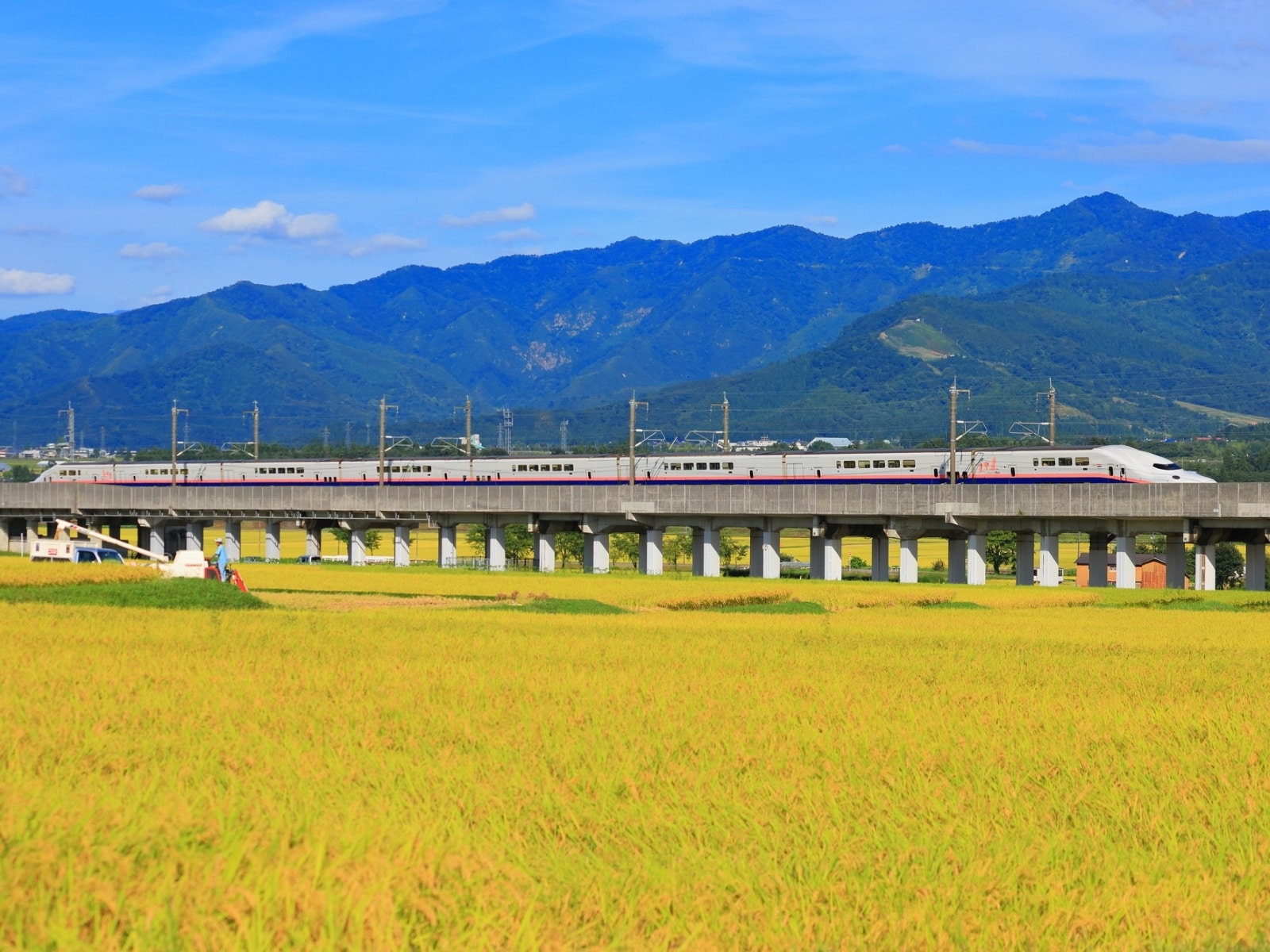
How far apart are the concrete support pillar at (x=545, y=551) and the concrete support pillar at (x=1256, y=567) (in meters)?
36.3

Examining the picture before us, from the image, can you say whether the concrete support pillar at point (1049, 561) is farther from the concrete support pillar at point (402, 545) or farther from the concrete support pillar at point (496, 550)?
the concrete support pillar at point (402, 545)

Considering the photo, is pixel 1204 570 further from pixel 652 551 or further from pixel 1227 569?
pixel 1227 569

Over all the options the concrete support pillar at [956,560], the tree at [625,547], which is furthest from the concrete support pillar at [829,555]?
the tree at [625,547]

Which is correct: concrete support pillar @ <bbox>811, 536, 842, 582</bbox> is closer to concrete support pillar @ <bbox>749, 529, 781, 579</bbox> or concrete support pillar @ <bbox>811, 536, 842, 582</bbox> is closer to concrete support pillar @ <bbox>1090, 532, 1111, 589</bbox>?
concrete support pillar @ <bbox>749, 529, 781, 579</bbox>

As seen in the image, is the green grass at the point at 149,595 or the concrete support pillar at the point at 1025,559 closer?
the green grass at the point at 149,595

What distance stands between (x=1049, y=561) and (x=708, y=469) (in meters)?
24.5

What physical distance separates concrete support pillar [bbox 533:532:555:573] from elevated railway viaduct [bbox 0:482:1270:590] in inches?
4.2

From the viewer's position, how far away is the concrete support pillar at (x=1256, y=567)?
72625 millimetres

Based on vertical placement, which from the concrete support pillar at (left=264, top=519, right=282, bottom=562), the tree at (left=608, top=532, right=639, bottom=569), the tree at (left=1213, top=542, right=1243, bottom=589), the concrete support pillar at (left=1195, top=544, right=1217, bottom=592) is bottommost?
the tree at (left=1213, top=542, right=1243, bottom=589)

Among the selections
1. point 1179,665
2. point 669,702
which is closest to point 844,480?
point 1179,665

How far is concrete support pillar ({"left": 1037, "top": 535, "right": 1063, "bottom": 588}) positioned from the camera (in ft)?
242

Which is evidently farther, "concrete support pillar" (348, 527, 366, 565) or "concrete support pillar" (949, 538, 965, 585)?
"concrete support pillar" (348, 527, 366, 565)

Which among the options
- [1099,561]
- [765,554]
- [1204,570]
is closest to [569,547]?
[765,554]

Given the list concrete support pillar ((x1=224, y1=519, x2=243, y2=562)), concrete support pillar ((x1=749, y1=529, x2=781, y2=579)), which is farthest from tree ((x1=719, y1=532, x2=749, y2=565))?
concrete support pillar ((x1=749, y1=529, x2=781, y2=579))
